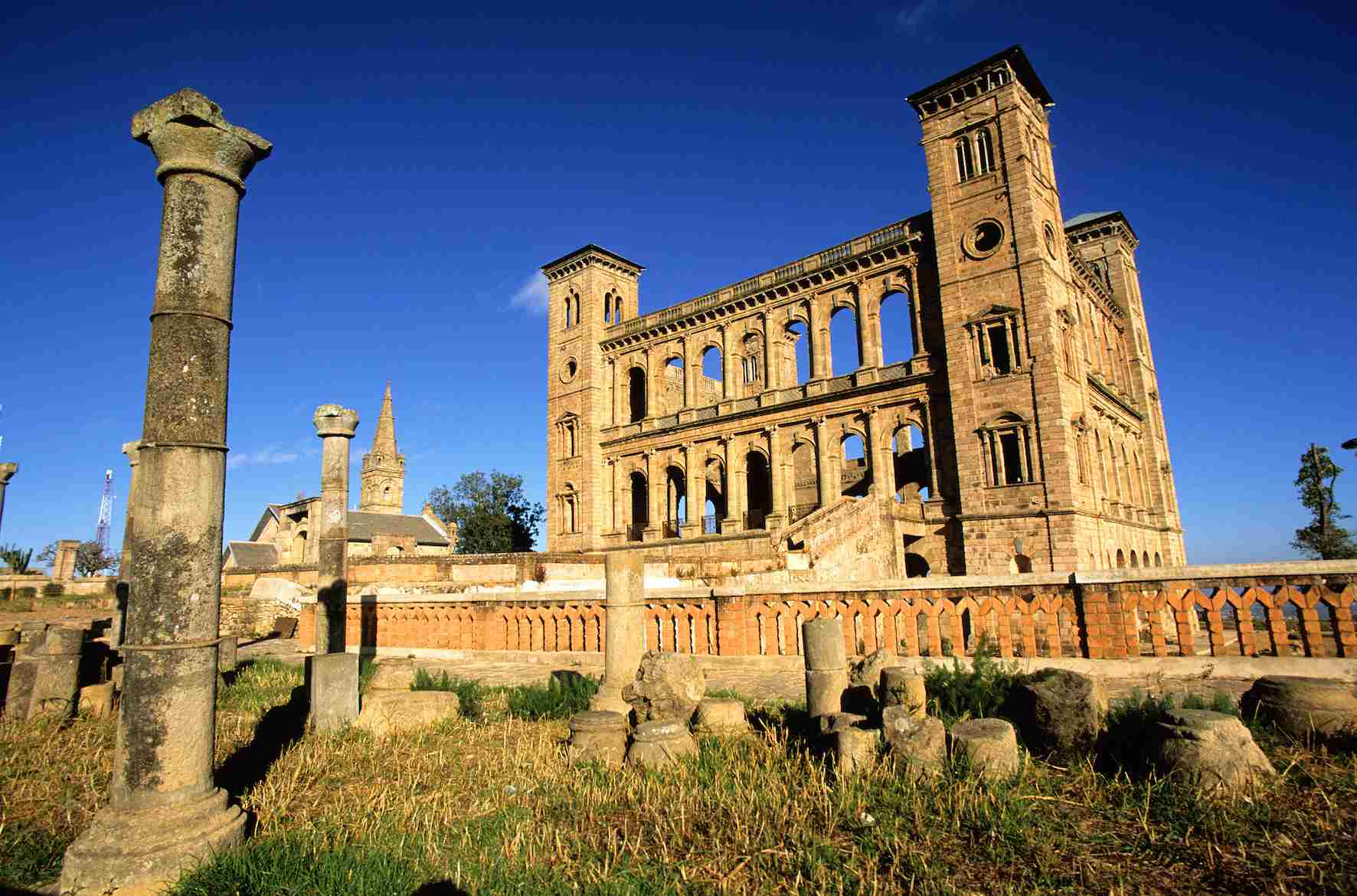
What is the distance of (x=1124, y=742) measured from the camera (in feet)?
15.3

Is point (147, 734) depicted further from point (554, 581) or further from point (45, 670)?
point (554, 581)

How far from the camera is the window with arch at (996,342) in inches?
886

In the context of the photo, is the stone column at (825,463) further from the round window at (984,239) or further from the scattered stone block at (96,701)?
the scattered stone block at (96,701)

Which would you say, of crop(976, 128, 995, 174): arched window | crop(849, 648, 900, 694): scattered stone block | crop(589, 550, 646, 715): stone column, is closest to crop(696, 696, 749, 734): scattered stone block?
crop(849, 648, 900, 694): scattered stone block

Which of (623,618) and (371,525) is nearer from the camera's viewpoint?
(623,618)

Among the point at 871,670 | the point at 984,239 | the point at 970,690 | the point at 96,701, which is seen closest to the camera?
the point at 970,690

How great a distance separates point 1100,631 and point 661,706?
4.53 meters

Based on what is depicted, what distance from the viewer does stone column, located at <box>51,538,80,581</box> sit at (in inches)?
1179

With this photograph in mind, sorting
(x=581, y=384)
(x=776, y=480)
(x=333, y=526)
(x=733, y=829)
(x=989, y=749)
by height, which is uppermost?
(x=581, y=384)

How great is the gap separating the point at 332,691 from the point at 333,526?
3611 millimetres

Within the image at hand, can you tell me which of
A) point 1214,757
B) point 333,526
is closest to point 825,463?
point 333,526

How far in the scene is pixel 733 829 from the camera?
3.95 meters

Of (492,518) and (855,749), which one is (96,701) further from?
(492,518)

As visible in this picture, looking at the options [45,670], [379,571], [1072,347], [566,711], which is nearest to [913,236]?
[1072,347]
